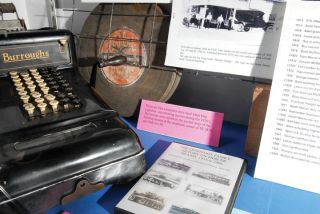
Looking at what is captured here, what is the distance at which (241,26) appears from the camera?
23.8 inches

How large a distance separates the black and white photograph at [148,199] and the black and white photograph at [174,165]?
88 mm

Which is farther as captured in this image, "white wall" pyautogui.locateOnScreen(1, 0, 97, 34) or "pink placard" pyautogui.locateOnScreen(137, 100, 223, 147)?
"white wall" pyautogui.locateOnScreen(1, 0, 97, 34)

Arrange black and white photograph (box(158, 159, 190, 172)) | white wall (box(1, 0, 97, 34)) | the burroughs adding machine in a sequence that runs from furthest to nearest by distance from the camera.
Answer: white wall (box(1, 0, 97, 34)), black and white photograph (box(158, 159, 190, 172)), the burroughs adding machine

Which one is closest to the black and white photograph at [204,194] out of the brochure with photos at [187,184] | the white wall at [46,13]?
the brochure with photos at [187,184]

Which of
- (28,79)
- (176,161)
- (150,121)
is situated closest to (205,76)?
(150,121)

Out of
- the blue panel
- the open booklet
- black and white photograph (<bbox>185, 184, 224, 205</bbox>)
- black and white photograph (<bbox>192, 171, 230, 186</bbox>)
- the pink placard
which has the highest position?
the open booklet

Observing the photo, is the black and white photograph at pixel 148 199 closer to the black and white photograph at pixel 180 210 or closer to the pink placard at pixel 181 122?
the black and white photograph at pixel 180 210

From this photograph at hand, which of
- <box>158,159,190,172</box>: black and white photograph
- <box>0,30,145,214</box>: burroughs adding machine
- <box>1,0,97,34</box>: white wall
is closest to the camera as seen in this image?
<box>0,30,145,214</box>: burroughs adding machine

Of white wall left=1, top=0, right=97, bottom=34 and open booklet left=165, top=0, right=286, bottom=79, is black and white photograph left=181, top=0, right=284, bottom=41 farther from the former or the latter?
white wall left=1, top=0, right=97, bottom=34

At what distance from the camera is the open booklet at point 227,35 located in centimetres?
58

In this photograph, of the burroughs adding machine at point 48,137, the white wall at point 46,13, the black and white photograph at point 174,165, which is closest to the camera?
the burroughs adding machine at point 48,137

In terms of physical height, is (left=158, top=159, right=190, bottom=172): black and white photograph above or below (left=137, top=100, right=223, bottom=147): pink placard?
below

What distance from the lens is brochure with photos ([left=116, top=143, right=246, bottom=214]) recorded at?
449 mm

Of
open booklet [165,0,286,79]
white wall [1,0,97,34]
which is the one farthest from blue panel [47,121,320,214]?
white wall [1,0,97,34]
